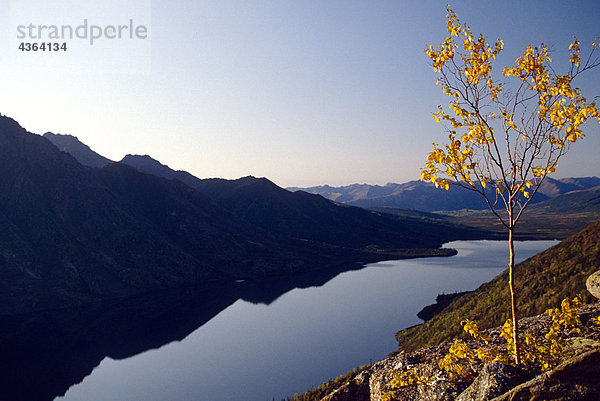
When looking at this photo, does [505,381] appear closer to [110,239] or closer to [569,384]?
[569,384]

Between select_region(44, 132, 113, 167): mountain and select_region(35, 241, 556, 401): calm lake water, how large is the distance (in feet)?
435

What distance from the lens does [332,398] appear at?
17453 millimetres

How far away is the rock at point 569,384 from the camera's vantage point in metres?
8.37

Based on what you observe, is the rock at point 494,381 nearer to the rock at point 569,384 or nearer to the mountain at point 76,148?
Result: the rock at point 569,384

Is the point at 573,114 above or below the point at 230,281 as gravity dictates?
above

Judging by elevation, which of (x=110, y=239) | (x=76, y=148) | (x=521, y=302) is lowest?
(x=521, y=302)

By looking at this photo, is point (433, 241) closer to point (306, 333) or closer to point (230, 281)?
point (230, 281)

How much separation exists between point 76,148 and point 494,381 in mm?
218476

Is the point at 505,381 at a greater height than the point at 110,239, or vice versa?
the point at 505,381

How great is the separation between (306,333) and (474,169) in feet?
188

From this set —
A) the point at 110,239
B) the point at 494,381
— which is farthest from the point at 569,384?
the point at 110,239

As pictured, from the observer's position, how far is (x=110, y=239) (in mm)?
106500

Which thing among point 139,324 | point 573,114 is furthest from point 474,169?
point 139,324

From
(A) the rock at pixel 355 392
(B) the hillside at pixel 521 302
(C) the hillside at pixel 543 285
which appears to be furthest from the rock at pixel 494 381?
(C) the hillside at pixel 543 285
